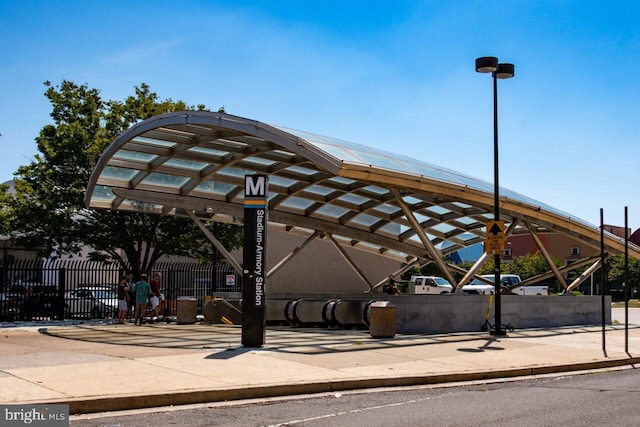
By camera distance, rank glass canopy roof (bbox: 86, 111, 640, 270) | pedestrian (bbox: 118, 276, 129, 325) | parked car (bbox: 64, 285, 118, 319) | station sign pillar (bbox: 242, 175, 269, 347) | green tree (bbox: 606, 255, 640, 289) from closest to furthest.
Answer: station sign pillar (bbox: 242, 175, 269, 347)
glass canopy roof (bbox: 86, 111, 640, 270)
pedestrian (bbox: 118, 276, 129, 325)
parked car (bbox: 64, 285, 118, 319)
green tree (bbox: 606, 255, 640, 289)

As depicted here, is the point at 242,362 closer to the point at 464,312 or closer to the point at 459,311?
the point at 459,311

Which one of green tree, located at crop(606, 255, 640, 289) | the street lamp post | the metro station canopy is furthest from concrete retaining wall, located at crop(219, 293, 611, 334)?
green tree, located at crop(606, 255, 640, 289)

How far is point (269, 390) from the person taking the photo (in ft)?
34.2

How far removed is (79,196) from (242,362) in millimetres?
18518

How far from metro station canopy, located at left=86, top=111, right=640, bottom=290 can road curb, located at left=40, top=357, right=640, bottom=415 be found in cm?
741

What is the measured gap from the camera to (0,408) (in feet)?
27.3

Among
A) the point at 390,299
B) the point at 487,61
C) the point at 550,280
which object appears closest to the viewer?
the point at 487,61

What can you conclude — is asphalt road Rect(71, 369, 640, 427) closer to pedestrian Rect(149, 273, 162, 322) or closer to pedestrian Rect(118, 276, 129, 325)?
pedestrian Rect(118, 276, 129, 325)

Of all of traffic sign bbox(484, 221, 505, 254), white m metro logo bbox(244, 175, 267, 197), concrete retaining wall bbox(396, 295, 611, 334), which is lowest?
concrete retaining wall bbox(396, 295, 611, 334)

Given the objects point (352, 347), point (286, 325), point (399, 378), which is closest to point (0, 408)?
point (399, 378)

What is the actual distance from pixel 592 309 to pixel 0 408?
2320cm

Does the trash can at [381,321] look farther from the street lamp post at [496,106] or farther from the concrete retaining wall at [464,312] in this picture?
the street lamp post at [496,106]

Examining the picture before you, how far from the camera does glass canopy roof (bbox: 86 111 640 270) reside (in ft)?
65.1

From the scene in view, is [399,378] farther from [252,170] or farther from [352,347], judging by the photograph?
[252,170]
